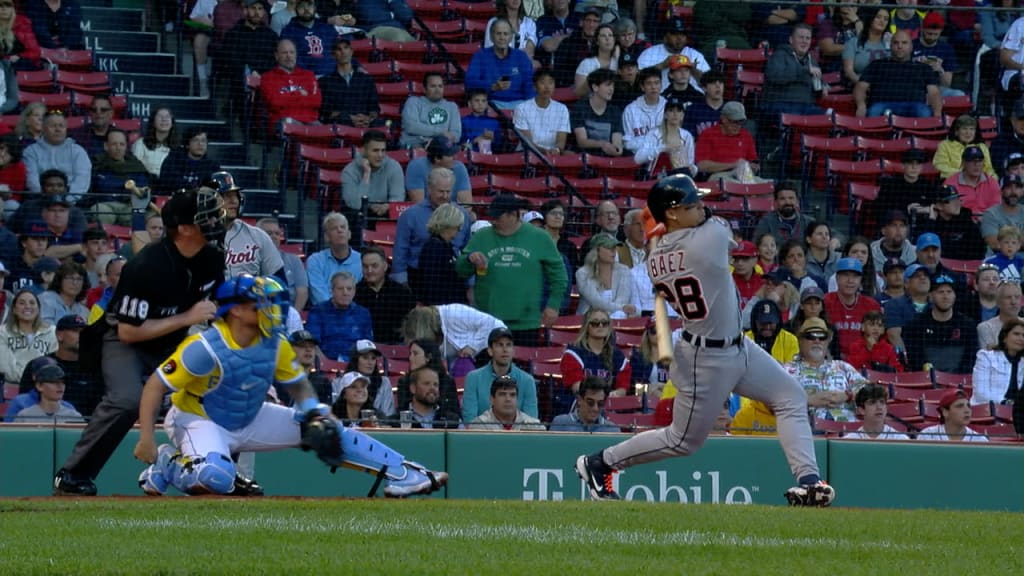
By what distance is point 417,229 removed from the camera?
12.3 meters

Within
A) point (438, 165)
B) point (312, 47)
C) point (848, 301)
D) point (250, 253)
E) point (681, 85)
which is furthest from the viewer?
point (681, 85)

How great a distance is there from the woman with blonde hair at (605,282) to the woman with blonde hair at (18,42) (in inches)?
200

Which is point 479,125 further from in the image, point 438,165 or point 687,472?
point 687,472

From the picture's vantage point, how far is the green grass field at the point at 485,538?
5.82 meters

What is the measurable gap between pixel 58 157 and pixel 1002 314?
23.4ft

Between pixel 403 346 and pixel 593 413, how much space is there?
62.9 inches

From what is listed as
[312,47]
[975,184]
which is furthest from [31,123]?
[975,184]

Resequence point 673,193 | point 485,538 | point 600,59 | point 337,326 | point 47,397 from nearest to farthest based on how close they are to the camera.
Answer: point 485,538
point 673,193
point 47,397
point 337,326
point 600,59

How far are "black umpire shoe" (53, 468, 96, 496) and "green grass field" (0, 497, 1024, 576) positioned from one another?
0.08 meters

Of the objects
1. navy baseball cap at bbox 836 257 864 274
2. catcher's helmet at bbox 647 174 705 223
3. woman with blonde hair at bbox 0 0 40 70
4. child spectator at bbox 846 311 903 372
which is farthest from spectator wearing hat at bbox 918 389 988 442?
woman with blonde hair at bbox 0 0 40 70

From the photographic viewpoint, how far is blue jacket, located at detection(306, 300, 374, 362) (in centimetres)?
1157

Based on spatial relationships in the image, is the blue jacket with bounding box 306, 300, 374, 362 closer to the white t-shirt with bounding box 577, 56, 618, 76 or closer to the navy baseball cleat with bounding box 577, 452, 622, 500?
the navy baseball cleat with bounding box 577, 452, 622, 500

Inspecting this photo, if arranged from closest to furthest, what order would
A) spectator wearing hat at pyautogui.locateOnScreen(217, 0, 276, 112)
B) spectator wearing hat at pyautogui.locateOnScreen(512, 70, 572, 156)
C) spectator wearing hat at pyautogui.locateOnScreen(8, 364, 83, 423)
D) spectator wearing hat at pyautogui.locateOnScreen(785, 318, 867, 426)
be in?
spectator wearing hat at pyautogui.locateOnScreen(8, 364, 83, 423) → spectator wearing hat at pyautogui.locateOnScreen(785, 318, 867, 426) → spectator wearing hat at pyautogui.locateOnScreen(217, 0, 276, 112) → spectator wearing hat at pyautogui.locateOnScreen(512, 70, 572, 156)

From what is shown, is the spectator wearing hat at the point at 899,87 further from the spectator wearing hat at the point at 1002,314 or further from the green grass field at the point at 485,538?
the green grass field at the point at 485,538
